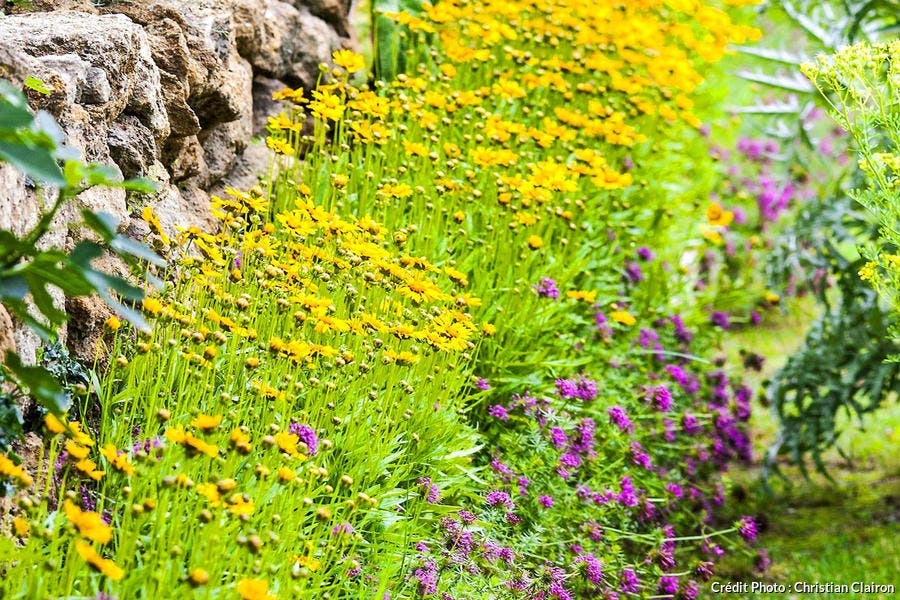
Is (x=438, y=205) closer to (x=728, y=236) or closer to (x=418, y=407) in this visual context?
(x=418, y=407)

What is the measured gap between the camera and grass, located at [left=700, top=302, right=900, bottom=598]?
11.8 ft

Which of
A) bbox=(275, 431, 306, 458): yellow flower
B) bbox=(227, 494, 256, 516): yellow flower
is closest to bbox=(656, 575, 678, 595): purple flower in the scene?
bbox=(275, 431, 306, 458): yellow flower

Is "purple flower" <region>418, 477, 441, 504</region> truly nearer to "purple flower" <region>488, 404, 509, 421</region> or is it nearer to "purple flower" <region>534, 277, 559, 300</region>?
"purple flower" <region>488, 404, 509, 421</region>

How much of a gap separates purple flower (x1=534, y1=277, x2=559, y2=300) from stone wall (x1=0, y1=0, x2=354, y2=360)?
43.0 inches

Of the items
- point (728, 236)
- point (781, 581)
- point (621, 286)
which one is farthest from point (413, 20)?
point (728, 236)

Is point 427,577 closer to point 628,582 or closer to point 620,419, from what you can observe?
point 628,582

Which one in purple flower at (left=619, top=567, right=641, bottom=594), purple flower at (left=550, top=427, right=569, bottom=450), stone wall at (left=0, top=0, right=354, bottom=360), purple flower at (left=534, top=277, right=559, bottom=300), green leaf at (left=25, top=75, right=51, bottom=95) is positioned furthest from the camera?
Answer: purple flower at (left=534, top=277, right=559, bottom=300)

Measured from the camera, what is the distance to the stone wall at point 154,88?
2322mm

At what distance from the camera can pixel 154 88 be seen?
2.74 meters

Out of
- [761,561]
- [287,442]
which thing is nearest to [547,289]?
[761,561]

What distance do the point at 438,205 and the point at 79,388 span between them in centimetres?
155

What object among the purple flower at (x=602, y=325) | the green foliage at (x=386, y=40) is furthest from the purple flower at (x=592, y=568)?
the green foliage at (x=386, y=40)

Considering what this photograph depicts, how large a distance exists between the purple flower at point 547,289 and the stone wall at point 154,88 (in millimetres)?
1093

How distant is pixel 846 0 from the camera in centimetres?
452
